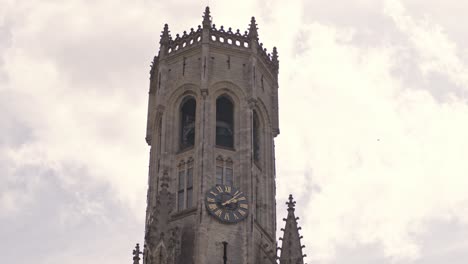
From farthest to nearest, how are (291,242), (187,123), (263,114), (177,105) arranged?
1. (263,114)
2. (187,123)
3. (177,105)
4. (291,242)

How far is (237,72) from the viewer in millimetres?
59750

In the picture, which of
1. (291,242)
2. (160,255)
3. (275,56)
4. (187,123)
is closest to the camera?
(160,255)

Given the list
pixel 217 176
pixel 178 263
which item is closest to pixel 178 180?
pixel 217 176

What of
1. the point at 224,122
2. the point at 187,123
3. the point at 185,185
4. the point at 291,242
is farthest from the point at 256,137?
the point at 291,242

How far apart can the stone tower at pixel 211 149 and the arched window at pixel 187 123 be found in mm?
56

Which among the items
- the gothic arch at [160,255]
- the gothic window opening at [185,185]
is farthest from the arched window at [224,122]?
the gothic arch at [160,255]

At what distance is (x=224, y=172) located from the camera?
5541 centimetres

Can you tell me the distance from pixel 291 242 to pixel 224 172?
5934mm

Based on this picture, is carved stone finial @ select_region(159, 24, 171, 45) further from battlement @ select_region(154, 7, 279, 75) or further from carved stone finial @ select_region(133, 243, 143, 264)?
carved stone finial @ select_region(133, 243, 143, 264)

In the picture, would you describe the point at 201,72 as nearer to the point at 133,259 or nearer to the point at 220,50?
the point at 220,50

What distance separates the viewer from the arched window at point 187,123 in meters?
58.0

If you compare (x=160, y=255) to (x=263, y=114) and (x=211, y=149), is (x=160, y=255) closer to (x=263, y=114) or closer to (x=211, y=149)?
(x=211, y=149)

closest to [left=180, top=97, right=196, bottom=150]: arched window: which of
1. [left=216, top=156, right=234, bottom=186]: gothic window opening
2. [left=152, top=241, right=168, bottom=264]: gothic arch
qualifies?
[left=216, top=156, right=234, bottom=186]: gothic window opening

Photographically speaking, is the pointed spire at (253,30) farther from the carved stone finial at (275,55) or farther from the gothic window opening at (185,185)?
the gothic window opening at (185,185)
